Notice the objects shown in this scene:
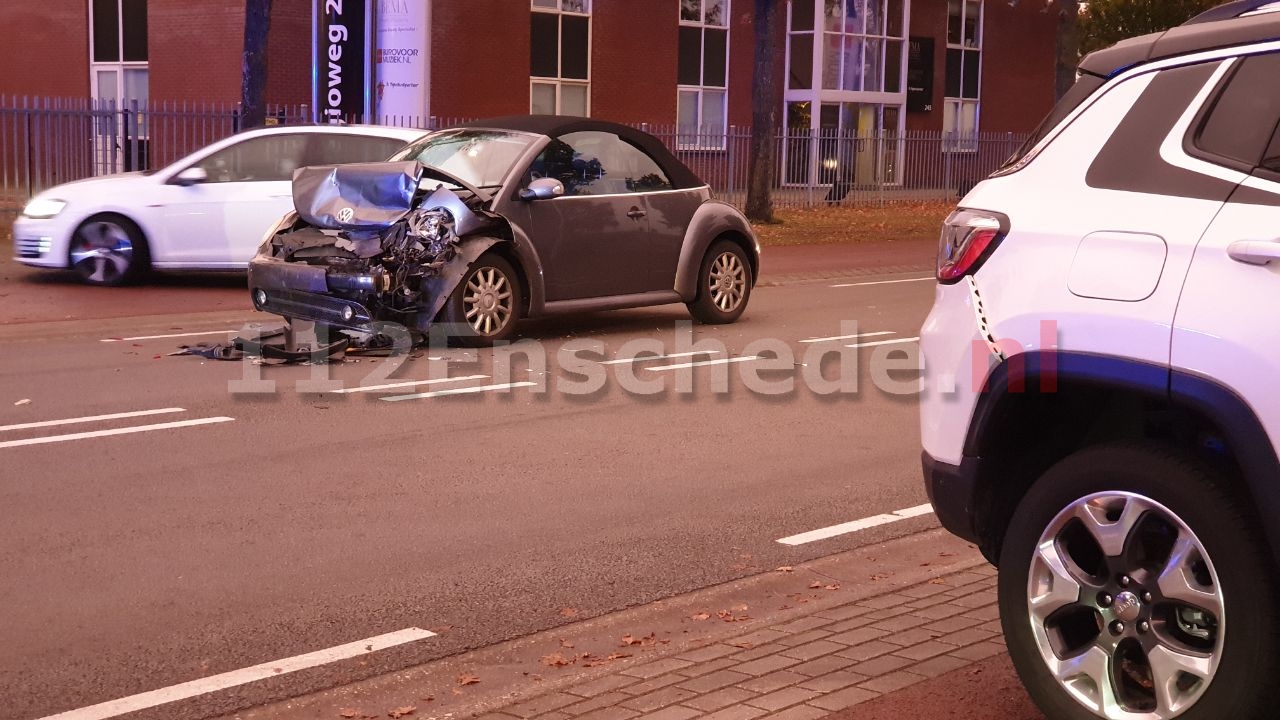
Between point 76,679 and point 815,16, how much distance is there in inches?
1459

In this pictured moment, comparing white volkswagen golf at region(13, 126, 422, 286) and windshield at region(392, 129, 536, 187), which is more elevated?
windshield at region(392, 129, 536, 187)

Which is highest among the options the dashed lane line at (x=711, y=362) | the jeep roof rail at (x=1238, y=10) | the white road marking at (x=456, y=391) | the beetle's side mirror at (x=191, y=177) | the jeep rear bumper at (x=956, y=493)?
the jeep roof rail at (x=1238, y=10)

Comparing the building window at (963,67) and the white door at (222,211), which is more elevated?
the building window at (963,67)

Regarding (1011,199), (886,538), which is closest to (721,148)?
(886,538)

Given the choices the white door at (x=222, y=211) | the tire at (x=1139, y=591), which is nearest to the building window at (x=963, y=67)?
the white door at (x=222, y=211)

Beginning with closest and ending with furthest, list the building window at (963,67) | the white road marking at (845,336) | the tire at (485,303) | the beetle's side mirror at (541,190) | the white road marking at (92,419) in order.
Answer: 1. the white road marking at (92,419)
2. the tire at (485,303)
3. the beetle's side mirror at (541,190)
4. the white road marking at (845,336)
5. the building window at (963,67)

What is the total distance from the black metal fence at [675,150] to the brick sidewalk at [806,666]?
15.3 metres

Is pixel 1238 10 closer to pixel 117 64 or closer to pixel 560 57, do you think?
pixel 560 57

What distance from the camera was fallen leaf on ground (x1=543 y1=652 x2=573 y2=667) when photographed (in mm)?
5145

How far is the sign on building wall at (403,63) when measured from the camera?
102 ft

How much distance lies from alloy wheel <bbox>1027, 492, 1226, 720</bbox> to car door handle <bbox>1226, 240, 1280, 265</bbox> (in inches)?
25.7

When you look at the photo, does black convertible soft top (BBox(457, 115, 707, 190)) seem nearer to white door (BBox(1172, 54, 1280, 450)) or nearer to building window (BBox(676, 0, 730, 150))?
white door (BBox(1172, 54, 1280, 450))

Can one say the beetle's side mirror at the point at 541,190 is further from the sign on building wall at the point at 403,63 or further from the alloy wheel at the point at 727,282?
the sign on building wall at the point at 403,63

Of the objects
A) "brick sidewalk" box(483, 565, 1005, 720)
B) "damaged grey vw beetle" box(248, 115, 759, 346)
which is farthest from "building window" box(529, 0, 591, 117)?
"brick sidewalk" box(483, 565, 1005, 720)
